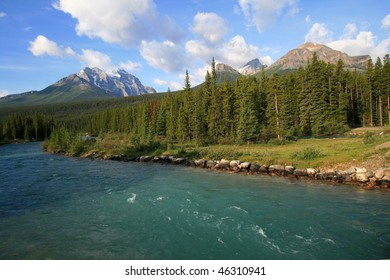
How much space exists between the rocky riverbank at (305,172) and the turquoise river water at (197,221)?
6.35 ft

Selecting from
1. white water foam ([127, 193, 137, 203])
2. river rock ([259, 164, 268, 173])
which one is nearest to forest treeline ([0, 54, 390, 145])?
river rock ([259, 164, 268, 173])

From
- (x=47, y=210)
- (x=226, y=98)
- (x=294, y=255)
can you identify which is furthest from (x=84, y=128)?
(x=294, y=255)

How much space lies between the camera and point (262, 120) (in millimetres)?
59500

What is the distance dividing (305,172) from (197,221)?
637 inches

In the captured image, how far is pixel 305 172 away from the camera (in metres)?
26.6

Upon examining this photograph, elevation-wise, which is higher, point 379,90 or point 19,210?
point 379,90

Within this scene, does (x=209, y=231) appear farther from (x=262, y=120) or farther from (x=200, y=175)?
(x=262, y=120)

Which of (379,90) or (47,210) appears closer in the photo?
(47,210)

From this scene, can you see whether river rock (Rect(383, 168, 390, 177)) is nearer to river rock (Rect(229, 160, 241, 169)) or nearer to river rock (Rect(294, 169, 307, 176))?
river rock (Rect(294, 169, 307, 176))

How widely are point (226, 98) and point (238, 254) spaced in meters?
50.6

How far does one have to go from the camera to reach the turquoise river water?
12078 mm

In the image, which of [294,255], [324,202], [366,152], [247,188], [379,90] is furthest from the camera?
[379,90]

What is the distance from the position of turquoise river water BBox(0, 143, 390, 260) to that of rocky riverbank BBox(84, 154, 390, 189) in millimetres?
1935

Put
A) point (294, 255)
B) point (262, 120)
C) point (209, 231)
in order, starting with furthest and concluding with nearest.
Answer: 1. point (262, 120)
2. point (209, 231)
3. point (294, 255)
